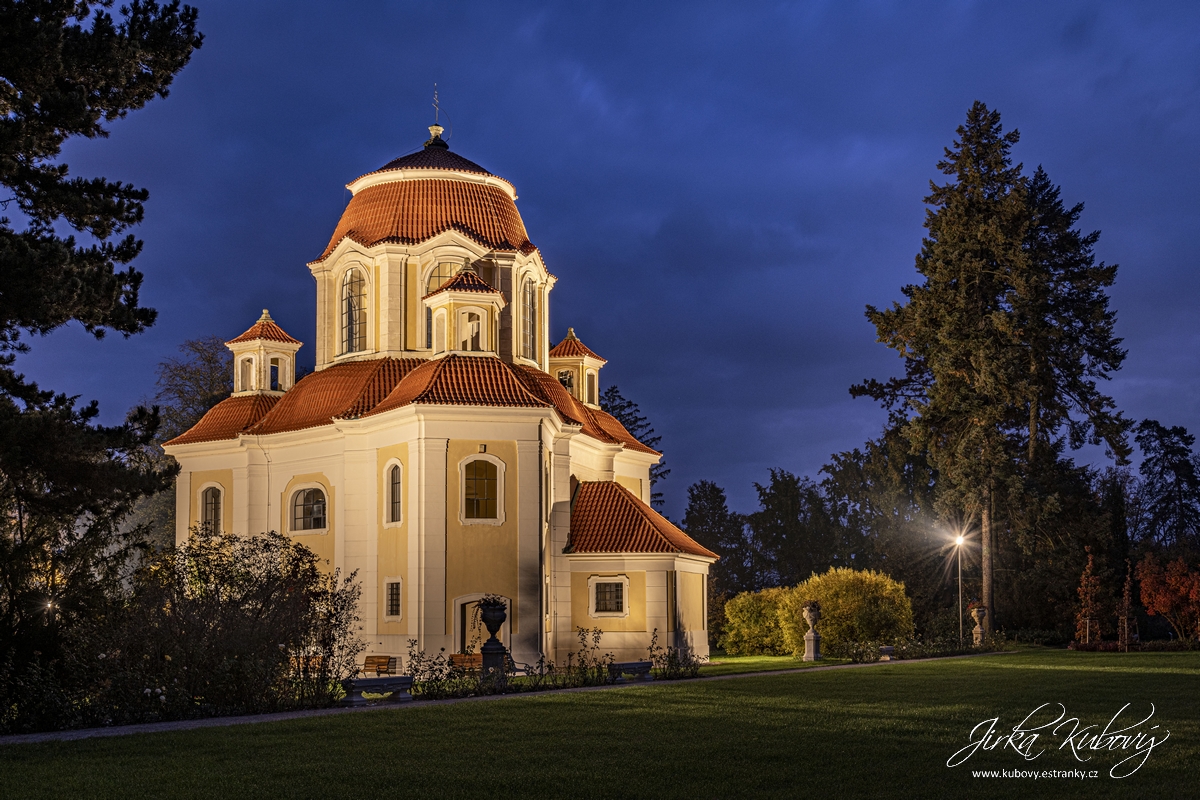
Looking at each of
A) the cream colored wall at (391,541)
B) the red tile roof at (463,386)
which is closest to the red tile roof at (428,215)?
the red tile roof at (463,386)

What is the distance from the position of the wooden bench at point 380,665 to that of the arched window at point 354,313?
11407 mm

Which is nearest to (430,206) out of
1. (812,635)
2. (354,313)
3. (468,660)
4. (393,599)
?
(354,313)

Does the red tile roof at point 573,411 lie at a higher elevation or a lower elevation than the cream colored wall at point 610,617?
higher

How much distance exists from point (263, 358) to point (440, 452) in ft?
40.0

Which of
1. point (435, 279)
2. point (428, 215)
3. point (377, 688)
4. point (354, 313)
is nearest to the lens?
point (377, 688)

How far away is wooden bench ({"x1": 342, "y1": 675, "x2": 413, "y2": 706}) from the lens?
1938 centimetres

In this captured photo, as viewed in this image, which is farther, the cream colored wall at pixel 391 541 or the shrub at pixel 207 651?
the cream colored wall at pixel 391 541

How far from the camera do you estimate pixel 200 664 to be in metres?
18.1

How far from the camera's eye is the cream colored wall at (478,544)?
32.0 metres

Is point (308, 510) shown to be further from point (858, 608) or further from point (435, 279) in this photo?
point (858, 608)

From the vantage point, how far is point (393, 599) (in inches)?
1294

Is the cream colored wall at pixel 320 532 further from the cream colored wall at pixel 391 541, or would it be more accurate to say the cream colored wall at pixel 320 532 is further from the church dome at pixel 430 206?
the church dome at pixel 430 206

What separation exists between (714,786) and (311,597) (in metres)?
12.3

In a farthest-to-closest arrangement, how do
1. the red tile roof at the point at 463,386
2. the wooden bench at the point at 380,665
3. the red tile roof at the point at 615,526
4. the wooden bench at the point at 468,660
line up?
the red tile roof at the point at 615,526
the red tile roof at the point at 463,386
the wooden bench at the point at 380,665
the wooden bench at the point at 468,660
